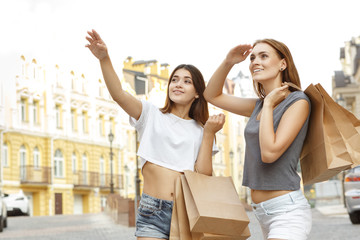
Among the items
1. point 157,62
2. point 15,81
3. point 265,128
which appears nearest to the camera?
point 265,128

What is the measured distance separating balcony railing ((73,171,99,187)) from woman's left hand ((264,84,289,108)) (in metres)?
49.5

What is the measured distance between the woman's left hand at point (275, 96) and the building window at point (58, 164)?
4880cm

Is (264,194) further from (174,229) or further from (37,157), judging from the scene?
(37,157)

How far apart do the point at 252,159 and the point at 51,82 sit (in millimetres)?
50314

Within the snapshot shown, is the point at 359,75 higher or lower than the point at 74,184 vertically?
higher

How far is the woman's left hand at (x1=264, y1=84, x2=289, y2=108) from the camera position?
3785 mm

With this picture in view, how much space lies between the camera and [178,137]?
4.49 meters

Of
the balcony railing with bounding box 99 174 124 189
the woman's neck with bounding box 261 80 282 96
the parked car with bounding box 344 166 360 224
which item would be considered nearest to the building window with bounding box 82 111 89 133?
the balcony railing with bounding box 99 174 124 189

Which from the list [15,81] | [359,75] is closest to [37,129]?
[15,81]

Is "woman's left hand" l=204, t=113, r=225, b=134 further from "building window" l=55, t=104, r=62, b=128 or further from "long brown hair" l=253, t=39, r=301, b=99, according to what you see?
A: "building window" l=55, t=104, r=62, b=128

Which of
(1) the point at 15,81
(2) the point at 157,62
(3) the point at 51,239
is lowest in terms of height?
(3) the point at 51,239

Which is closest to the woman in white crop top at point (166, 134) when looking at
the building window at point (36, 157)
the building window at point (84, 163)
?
the building window at point (36, 157)

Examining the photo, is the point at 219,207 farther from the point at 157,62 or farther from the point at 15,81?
the point at 157,62

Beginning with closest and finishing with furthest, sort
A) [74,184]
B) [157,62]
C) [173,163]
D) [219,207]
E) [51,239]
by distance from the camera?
[219,207]
[173,163]
[51,239]
[74,184]
[157,62]
